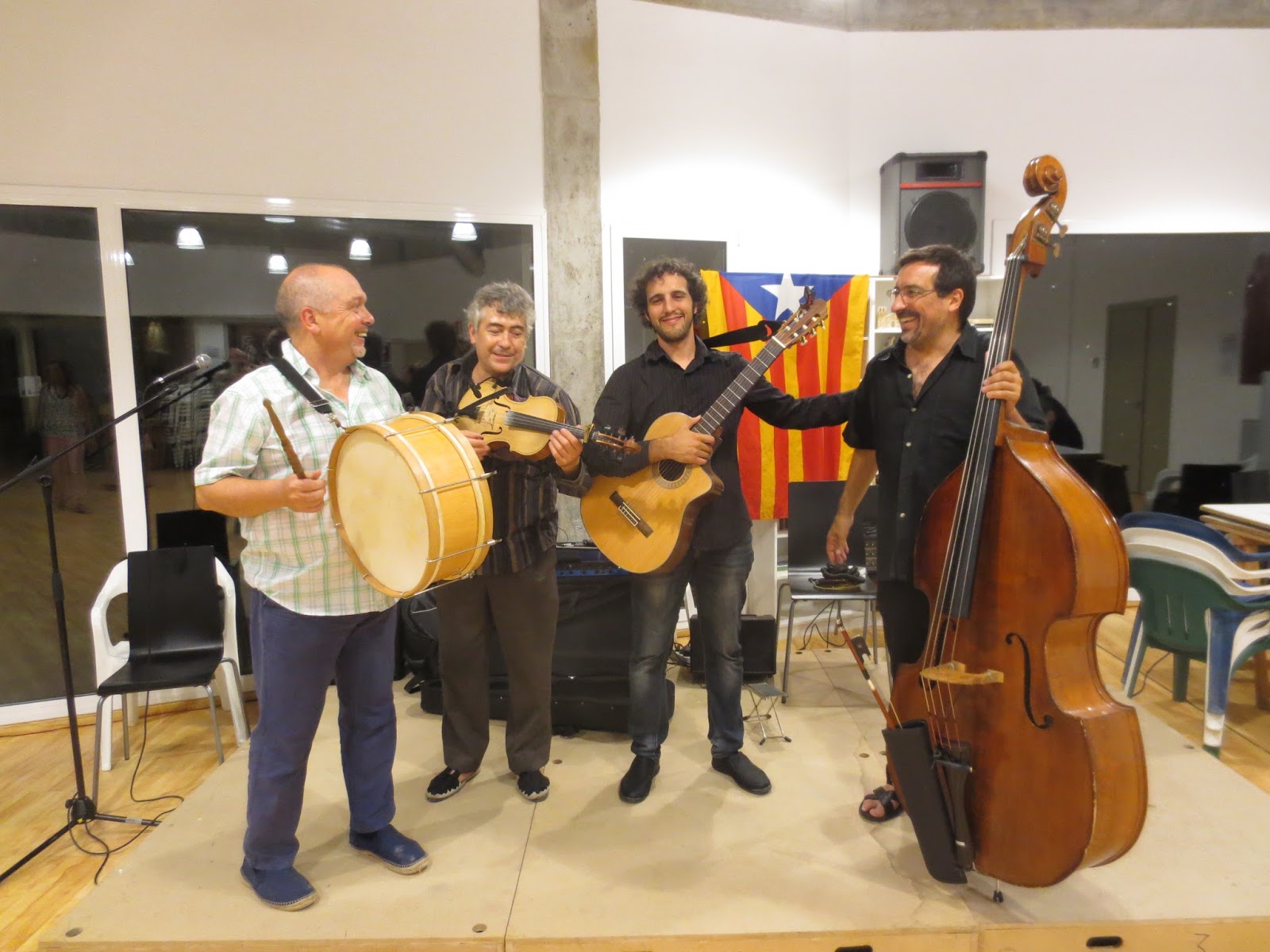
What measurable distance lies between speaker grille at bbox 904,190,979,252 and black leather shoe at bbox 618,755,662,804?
2857 mm

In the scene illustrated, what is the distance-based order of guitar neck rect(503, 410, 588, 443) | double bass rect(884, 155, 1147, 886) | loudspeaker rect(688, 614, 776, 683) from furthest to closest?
loudspeaker rect(688, 614, 776, 683) → guitar neck rect(503, 410, 588, 443) → double bass rect(884, 155, 1147, 886)

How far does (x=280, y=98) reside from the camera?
3473 millimetres

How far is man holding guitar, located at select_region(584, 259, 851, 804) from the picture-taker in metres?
2.36

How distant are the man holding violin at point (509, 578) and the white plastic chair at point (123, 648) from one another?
3.32 ft

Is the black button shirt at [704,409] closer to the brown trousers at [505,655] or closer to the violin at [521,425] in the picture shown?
the violin at [521,425]

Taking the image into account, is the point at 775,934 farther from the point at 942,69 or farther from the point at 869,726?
the point at 942,69

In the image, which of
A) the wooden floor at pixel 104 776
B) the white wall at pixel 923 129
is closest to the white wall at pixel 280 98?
the white wall at pixel 923 129

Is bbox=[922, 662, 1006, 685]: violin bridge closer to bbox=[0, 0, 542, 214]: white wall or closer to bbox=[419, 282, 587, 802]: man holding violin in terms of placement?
bbox=[419, 282, 587, 802]: man holding violin

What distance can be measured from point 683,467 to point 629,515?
229 mm

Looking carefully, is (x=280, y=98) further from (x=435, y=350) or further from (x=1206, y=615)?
(x=1206, y=615)

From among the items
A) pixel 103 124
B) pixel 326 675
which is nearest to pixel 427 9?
pixel 103 124

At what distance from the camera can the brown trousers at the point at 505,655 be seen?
2373 millimetres

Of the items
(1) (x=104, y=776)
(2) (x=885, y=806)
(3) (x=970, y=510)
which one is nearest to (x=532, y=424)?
(3) (x=970, y=510)

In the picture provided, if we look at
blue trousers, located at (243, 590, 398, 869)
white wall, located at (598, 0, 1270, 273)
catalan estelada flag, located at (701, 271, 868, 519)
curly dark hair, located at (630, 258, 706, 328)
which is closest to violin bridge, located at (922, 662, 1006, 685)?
curly dark hair, located at (630, 258, 706, 328)
